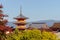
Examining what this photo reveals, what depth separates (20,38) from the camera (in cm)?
2275

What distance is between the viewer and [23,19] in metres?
46.1

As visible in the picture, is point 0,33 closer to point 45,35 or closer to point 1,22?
point 1,22

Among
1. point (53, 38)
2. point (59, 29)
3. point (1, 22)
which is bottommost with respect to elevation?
point (59, 29)

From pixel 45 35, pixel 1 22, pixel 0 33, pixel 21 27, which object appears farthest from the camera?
pixel 21 27

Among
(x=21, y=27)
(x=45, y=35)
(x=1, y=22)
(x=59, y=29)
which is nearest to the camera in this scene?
(x=1, y=22)

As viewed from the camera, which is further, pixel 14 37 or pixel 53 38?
pixel 53 38

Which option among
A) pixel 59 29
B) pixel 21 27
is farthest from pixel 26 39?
pixel 59 29

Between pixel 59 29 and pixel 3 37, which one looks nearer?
pixel 3 37

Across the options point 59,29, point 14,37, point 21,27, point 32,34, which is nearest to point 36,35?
point 32,34

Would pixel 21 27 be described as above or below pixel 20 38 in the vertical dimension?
below

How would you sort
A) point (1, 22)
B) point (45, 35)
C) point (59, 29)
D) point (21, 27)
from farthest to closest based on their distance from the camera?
point (59, 29) < point (21, 27) < point (45, 35) < point (1, 22)

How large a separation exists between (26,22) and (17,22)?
199 centimetres

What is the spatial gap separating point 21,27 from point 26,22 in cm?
284

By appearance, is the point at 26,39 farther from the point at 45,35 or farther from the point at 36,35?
the point at 45,35
